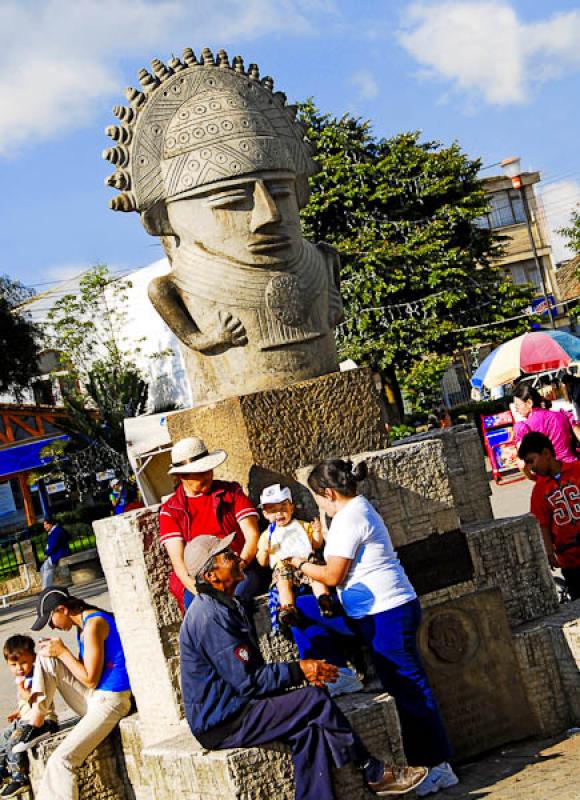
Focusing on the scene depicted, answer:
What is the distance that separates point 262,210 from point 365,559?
7.80 feet

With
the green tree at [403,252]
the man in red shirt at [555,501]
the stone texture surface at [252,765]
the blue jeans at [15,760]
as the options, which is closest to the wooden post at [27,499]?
the green tree at [403,252]

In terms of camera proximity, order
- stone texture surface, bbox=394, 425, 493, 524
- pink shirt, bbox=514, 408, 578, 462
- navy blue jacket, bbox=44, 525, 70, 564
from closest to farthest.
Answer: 1. stone texture surface, bbox=394, 425, 493, 524
2. pink shirt, bbox=514, 408, 578, 462
3. navy blue jacket, bbox=44, 525, 70, 564

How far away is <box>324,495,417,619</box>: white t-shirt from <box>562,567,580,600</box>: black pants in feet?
5.99

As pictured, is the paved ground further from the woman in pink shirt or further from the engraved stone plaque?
the woman in pink shirt

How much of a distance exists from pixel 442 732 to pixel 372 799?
1.90 feet

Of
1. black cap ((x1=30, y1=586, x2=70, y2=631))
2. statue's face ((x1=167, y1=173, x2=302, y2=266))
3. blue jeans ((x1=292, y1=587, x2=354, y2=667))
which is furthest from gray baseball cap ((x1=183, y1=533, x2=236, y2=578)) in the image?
statue's face ((x1=167, y1=173, x2=302, y2=266))

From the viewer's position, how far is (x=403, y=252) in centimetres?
2755

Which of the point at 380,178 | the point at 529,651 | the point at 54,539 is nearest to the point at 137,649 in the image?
the point at 529,651

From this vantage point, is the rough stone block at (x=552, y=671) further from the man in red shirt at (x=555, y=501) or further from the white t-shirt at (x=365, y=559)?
the white t-shirt at (x=365, y=559)

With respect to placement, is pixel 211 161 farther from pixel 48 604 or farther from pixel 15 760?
pixel 15 760

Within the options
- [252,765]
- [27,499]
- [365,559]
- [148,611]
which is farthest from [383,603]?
[27,499]

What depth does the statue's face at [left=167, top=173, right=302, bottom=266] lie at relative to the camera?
21.7 feet

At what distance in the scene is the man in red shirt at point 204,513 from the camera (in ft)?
18.4

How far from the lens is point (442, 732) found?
5305mm
